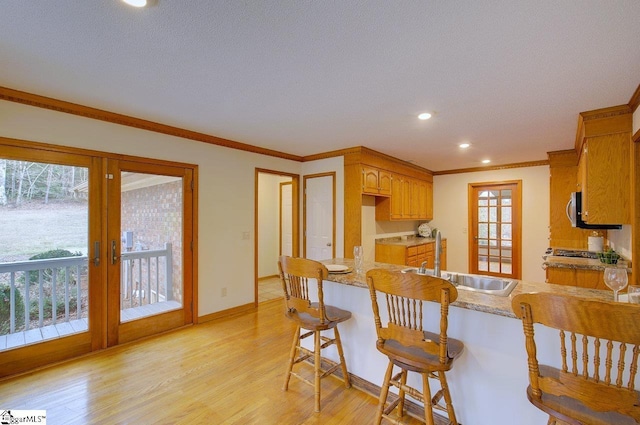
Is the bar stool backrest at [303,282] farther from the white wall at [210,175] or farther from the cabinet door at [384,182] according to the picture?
the cabinet door at [384,182]

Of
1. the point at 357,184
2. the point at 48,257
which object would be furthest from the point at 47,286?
the point at 357,184

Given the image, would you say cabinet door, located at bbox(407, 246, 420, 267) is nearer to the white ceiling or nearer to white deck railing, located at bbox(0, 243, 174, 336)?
the white ceiling

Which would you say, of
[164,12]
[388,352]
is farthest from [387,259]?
[164,12]

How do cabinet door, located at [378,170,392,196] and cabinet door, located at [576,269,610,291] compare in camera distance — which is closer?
cabinet door, located at [576,269,610,291]

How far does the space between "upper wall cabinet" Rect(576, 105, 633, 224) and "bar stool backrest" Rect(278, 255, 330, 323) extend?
2798mm

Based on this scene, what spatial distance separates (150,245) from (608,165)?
4.81 m

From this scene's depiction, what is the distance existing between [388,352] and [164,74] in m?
2.41

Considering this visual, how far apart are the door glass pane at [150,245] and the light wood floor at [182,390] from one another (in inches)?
18.3

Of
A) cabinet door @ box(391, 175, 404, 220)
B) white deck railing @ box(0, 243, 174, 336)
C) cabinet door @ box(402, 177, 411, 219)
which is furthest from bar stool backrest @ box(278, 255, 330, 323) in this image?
cabinet door @ box(402, 177, 411, 219)

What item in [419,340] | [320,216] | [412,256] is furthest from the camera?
[412,256]

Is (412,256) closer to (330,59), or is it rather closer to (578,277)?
(578,277)

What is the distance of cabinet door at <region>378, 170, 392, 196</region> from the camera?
4738 mm

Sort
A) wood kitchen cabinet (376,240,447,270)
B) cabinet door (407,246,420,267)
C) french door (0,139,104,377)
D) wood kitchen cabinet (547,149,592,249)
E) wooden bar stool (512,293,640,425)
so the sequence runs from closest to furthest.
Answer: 1. wooden bar stool (512,293,640,425)
2. french door (0,139,104,377)
3. wood kitchen cabinet (547,149,592,249)
4. wood kitchen cabinet (376,240,447,270)
5. cabinet door (407,246,420,267)

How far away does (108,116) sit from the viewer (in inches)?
116
